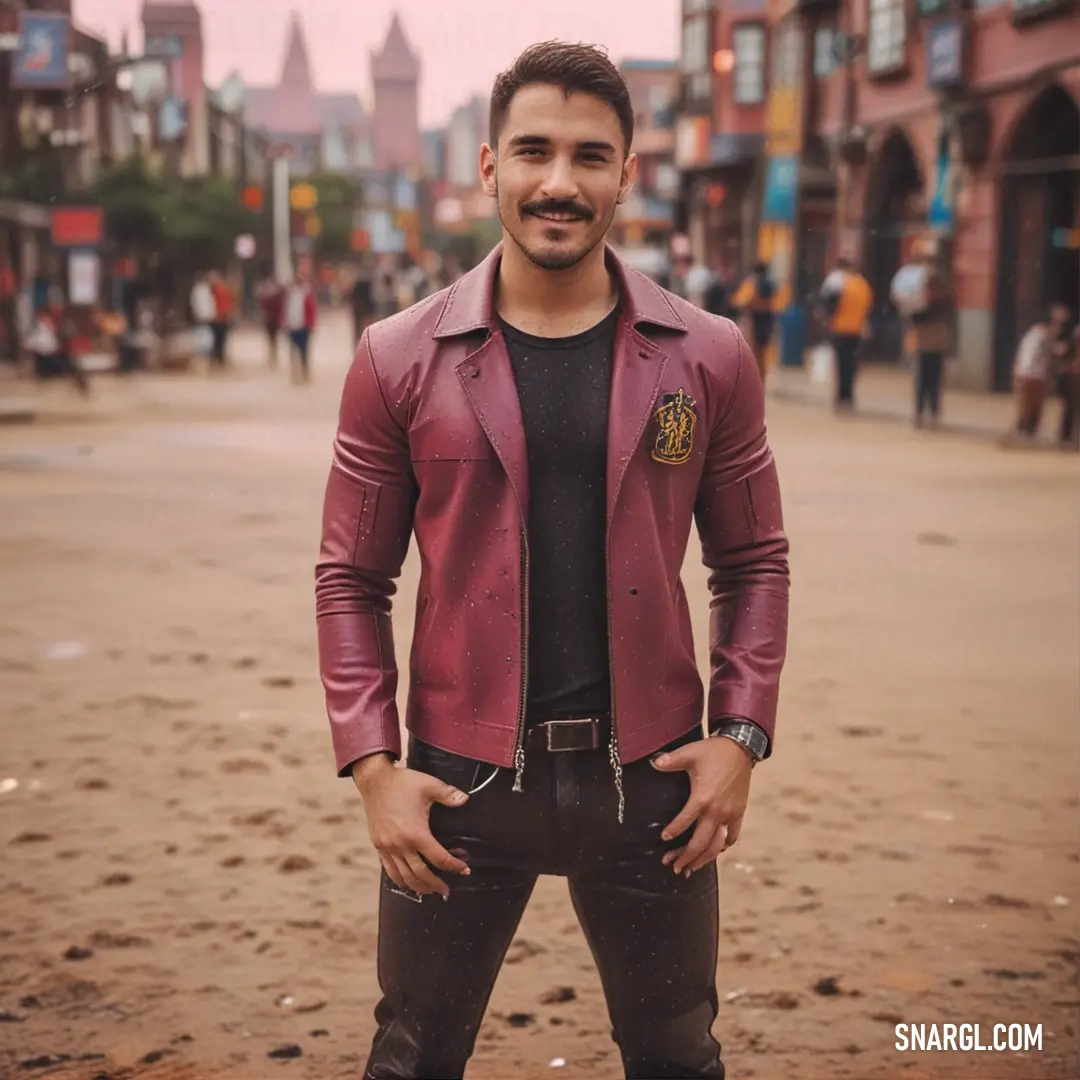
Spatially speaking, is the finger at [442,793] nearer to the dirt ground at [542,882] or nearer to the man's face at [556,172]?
the man's face at [556,172]

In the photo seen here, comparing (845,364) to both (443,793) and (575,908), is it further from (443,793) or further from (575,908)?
(443,793)

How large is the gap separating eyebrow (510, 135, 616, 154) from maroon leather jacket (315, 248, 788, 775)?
0.19 meters

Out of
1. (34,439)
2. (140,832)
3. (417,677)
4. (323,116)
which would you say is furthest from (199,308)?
(323,116)

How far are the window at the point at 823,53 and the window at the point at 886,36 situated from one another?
3.01m

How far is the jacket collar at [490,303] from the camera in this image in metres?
2.35

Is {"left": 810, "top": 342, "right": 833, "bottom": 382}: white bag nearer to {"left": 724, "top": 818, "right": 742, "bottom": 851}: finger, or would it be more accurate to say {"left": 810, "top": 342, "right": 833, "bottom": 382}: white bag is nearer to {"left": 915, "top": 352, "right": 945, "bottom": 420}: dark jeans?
{"left": 915, "top": 352, "right": 945, "bottom": 420}: dark jeans

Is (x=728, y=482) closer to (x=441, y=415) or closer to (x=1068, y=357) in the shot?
(x=441, y=415)

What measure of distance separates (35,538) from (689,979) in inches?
354

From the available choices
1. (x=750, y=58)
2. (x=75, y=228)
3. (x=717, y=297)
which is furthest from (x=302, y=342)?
(x=750, y=58)

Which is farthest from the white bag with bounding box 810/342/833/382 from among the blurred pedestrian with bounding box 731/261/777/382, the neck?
the neck

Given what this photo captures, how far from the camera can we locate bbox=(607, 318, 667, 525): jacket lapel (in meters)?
2.30

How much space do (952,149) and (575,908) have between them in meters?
24.1

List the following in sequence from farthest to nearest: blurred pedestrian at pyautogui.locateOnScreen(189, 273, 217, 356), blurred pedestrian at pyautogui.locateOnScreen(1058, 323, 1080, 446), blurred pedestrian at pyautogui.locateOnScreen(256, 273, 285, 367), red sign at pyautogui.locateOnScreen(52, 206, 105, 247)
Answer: blurred pedestrian at pyautogui.locateOnScreen(189, 273, 217, 356) → blurred pedestrian at pyautogui.locateOnScreen(256, 273, 285, 367) → red sign at pyautogui.locateOnScreen(52, 206, 105, 247) → blurred pedestrian at pyautogui.locateOnScreen(1058, 323, 1080, 446)

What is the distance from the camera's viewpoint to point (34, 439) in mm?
17359
